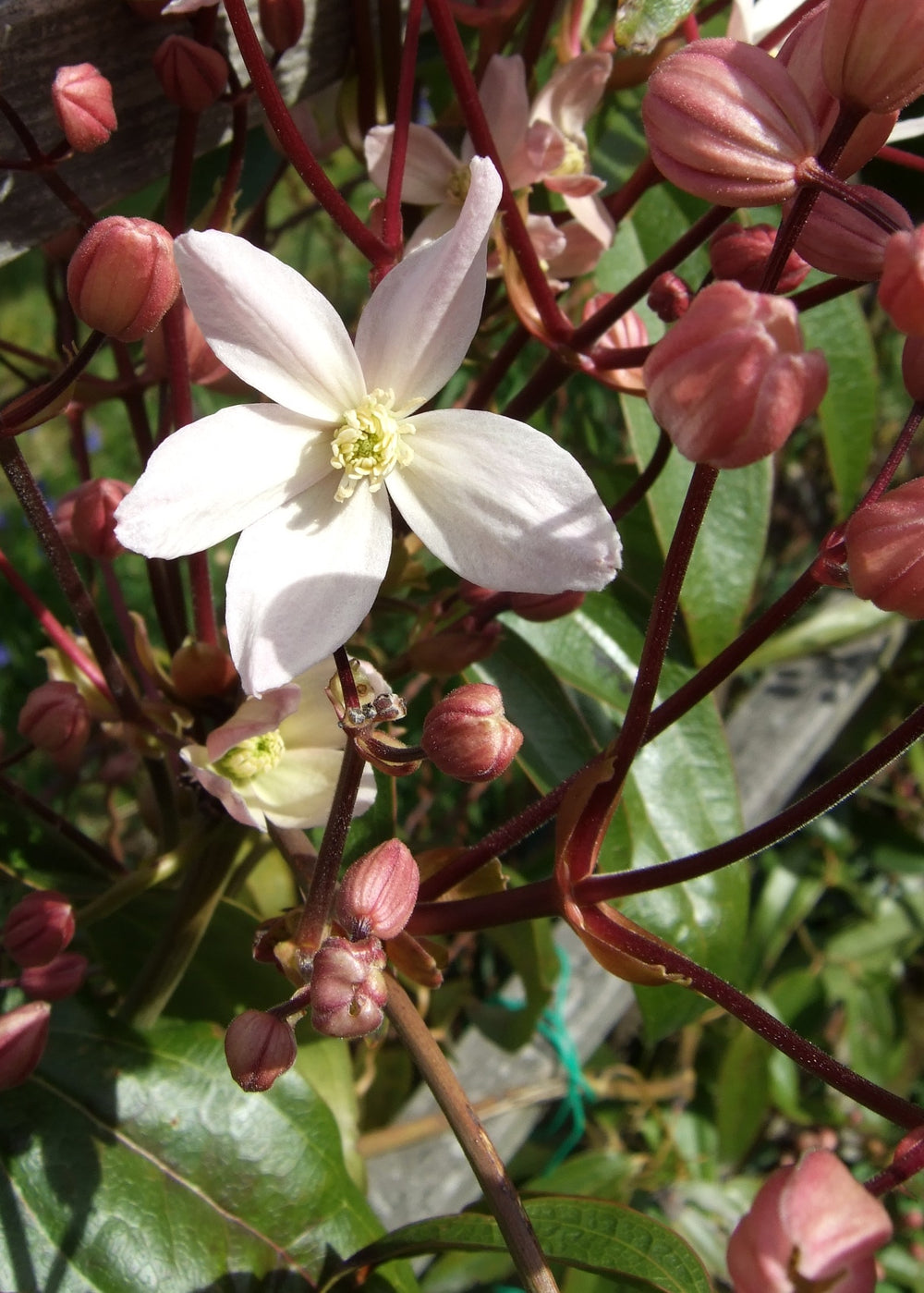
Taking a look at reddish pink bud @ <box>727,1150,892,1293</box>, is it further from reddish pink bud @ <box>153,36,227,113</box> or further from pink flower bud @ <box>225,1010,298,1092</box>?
reddish pink bud @ <box>153,36,227,113</box>

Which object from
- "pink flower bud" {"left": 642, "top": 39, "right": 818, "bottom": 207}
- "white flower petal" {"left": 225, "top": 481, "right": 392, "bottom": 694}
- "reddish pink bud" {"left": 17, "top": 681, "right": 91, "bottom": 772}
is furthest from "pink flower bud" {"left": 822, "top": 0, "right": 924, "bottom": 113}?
"reddish pink bud" {"left": 17, "top": 681, "right": 91, "bottom": 772}

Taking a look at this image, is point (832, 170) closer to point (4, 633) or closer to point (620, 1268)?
point (620, 1268)

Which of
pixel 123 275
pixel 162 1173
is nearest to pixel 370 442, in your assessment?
pixel 123 275

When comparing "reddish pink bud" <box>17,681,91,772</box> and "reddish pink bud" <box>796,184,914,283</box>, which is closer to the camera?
"reddish pink bud" <box>796,184,914,283</box>

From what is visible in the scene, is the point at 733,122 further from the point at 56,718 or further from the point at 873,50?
the point at 56,718

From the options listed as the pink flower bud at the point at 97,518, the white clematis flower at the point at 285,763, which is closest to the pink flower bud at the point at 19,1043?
the white clematis flower at the point at 285,763

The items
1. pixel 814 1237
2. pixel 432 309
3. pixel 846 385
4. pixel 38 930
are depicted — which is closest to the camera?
pixel 814 1237

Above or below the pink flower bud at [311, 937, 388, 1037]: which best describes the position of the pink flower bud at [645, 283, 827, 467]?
above
